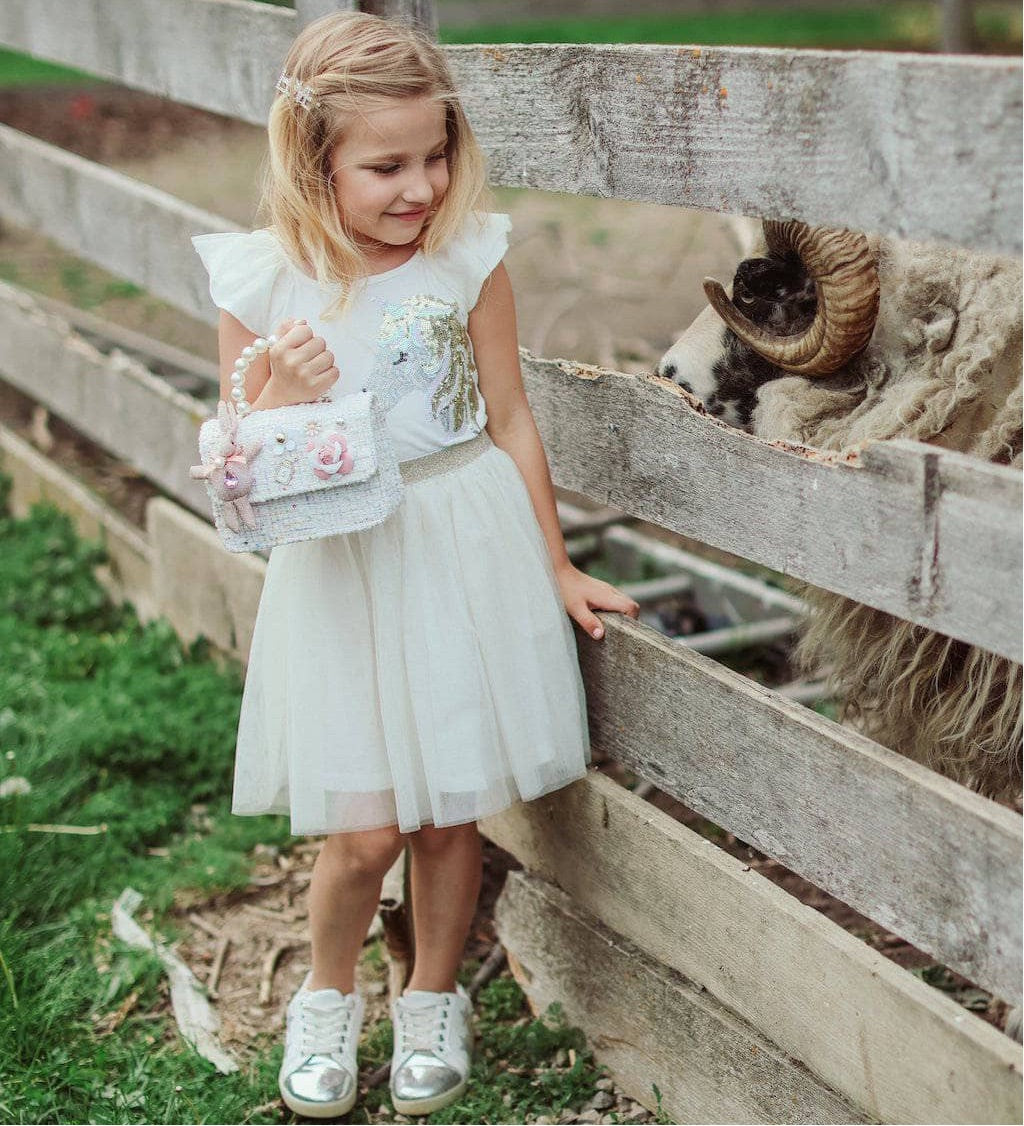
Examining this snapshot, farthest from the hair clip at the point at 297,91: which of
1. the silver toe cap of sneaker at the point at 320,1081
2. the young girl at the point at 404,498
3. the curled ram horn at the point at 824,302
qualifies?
the silver toe cap of sneaker at the point at 320,1081

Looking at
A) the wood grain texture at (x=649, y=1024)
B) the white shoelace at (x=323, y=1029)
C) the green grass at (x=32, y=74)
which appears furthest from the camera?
the green grass at (x=32, y=74)

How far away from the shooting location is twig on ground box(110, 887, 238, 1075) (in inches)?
105

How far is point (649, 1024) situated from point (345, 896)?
0.56 metres

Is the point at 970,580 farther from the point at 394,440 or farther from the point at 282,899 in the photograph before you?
the point at 282,899

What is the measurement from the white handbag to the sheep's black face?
2.33 feet

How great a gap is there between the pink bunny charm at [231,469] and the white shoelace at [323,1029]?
960 mm

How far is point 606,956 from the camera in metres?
2.51

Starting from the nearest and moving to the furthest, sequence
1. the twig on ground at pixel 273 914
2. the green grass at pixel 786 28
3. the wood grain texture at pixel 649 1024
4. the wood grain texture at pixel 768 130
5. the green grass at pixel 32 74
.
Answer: the wood grain texture at pixel 768 130 < the wood grain texture at pixel 649 1024 < the twig on ground at pixel 273 914 < the green grass at pixel 32 74 < the green grass at pixel 786 28

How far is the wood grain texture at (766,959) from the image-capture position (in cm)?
179

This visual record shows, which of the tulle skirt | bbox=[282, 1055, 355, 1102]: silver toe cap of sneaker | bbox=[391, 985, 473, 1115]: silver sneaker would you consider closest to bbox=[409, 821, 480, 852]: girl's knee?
the tulle skirt

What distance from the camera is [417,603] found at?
2240mm

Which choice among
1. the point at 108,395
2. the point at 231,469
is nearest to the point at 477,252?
the point at 231,469

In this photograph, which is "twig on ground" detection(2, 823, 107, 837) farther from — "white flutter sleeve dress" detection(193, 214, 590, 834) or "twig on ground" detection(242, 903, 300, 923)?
"white flutter sleeve dress" detection(193, 214, 590, 834)

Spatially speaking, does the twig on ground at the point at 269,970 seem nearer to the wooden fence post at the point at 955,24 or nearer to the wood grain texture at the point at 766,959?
the wood grain texture at the point at 766,959
